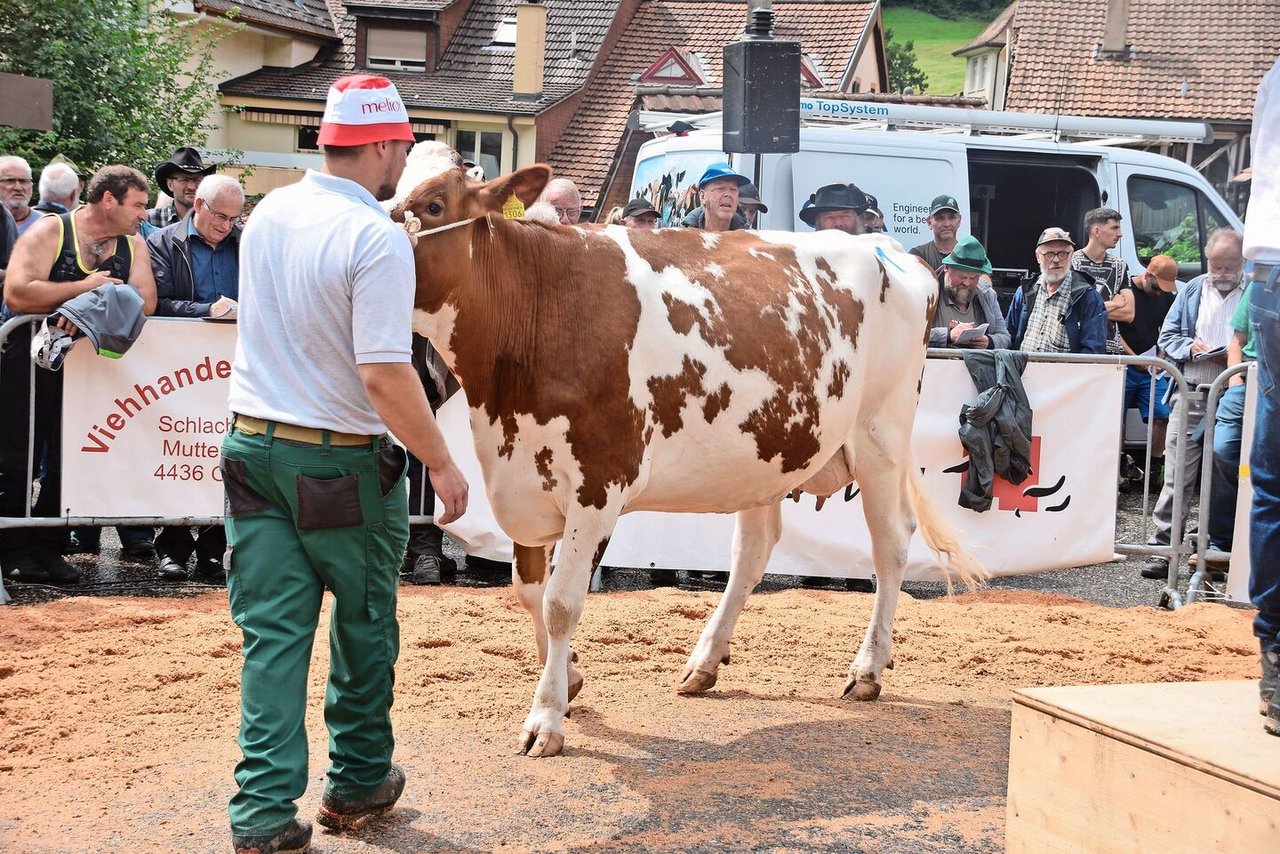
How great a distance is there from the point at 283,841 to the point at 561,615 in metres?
1.59

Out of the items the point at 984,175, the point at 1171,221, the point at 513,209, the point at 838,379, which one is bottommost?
the point at 838,379

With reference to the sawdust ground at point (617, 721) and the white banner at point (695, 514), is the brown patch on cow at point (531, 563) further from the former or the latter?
the white banner at point (695, 514)

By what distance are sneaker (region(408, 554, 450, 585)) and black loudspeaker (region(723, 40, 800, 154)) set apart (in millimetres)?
4031

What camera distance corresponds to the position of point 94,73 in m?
19.6

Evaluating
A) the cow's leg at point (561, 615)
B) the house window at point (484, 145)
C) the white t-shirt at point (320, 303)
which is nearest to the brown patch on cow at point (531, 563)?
the cow's leg at point (561, 615)

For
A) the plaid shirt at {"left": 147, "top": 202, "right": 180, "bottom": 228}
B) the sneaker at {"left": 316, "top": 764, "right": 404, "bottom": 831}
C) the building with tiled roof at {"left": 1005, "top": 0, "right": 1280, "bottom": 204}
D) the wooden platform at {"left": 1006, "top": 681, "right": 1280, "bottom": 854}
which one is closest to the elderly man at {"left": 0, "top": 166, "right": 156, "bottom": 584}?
the plaid shirt at {"left": 147, "top": 202, "right": 180, "bottom": 228}

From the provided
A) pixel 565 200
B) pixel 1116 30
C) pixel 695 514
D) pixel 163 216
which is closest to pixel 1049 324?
pixel 695 514

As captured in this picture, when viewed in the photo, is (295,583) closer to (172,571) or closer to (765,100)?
(172,571)

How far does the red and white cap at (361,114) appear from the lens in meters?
4.10

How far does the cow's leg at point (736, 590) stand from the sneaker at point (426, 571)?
2486 millimetres

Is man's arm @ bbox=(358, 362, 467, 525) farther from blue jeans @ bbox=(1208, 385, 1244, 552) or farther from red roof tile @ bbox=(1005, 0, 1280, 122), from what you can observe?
red roof tile @ bbox=(1005, 0, 1280, 122)

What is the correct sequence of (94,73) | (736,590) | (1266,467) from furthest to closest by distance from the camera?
(94,73)
(736,590)
(1266,467)

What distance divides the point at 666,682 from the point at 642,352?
178cm

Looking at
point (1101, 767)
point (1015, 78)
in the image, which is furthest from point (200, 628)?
point (1015, 78)
